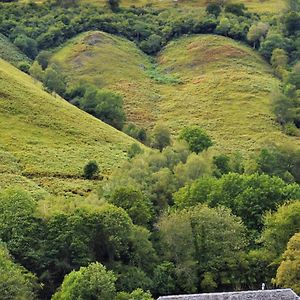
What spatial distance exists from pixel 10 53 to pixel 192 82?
4940 cm

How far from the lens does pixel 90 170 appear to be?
3369 inches

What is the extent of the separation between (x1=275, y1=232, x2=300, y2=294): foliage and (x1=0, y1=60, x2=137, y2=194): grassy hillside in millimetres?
32094

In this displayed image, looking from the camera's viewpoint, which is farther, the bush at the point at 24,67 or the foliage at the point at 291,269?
the bush at the point at 24,67

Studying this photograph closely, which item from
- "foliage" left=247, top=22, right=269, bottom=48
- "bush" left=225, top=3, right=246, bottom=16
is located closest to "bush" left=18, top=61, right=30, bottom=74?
"foliage" left=247, top=22, right=269, bottom=48

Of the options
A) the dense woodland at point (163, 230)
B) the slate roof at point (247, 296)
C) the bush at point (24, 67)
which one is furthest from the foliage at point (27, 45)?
the slate roof at point (247, 296)

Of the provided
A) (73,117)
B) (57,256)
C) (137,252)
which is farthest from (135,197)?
(73,117)

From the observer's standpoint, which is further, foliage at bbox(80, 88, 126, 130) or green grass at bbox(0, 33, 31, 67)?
green grass at bbox(0, 33, 31, 67)

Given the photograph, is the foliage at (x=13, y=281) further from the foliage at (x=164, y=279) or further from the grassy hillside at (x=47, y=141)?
the grassy hillside at (x=47, y=141)

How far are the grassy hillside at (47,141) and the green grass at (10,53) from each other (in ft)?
98.7

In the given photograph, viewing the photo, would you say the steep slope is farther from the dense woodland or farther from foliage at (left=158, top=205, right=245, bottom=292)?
foliage at (left=158, top=205, right=245, bottom=292)

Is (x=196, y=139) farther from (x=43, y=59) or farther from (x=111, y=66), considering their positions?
(x=43, y=59)

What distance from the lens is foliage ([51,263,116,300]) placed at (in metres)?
50.7

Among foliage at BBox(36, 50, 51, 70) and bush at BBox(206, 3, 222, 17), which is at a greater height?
bush at BBox(206, 3, 222, 17)

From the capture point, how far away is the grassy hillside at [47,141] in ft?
272
